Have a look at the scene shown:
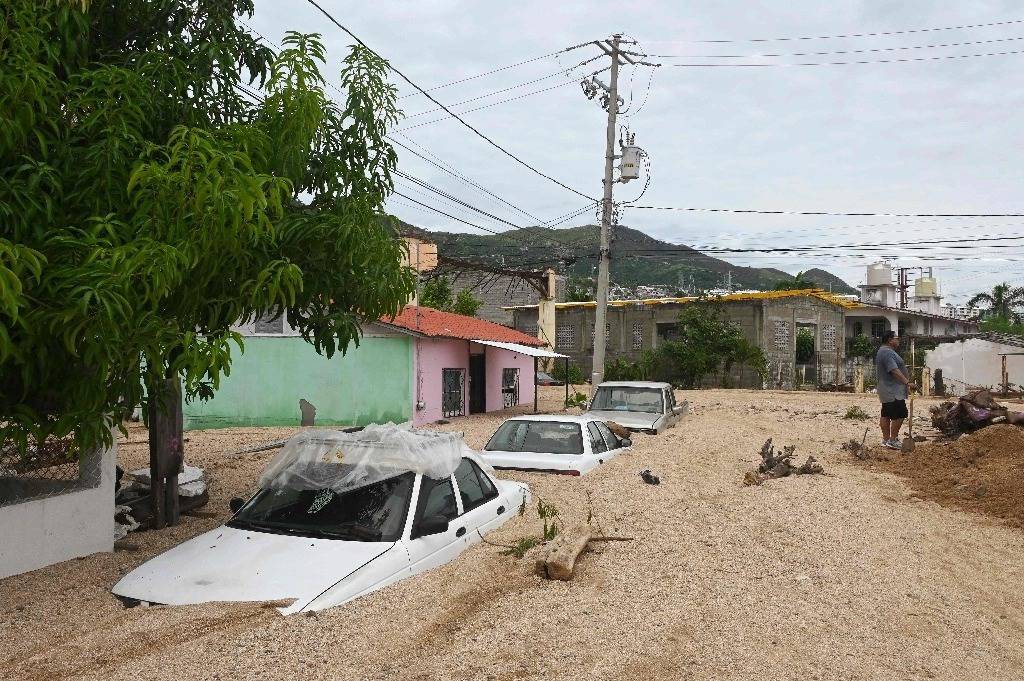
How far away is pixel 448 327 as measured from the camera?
76.6ft

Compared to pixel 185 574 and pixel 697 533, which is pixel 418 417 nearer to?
pixel 697 533

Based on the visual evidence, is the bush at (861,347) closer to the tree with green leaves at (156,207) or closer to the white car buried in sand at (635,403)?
the white car buried in sand at (635,403)

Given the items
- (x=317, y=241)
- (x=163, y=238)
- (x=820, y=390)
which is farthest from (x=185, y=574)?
(x=820, y=390)

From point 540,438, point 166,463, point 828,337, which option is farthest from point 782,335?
point 166,463

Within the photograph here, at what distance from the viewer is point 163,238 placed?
183 inches

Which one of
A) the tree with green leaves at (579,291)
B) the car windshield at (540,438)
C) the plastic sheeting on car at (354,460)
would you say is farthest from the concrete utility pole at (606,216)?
the tree with green leaves at (579,291)

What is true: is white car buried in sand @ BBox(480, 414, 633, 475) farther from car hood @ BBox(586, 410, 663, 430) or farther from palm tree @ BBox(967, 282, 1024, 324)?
palm tree @ BBox(967, 282, 1024, 324)

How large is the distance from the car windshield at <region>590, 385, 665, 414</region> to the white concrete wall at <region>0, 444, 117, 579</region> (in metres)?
10.5

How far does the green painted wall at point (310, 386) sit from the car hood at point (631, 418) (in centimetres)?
672

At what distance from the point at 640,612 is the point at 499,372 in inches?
896

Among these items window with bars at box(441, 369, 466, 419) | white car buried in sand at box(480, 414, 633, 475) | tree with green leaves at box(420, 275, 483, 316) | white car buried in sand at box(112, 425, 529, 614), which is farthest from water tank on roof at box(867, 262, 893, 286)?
white car buried in sand at box(112, 425, 529, 614)

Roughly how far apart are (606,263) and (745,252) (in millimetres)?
8253

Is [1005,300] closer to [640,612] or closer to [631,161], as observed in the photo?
[631,161]

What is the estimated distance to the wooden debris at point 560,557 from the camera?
5577 millimetres
